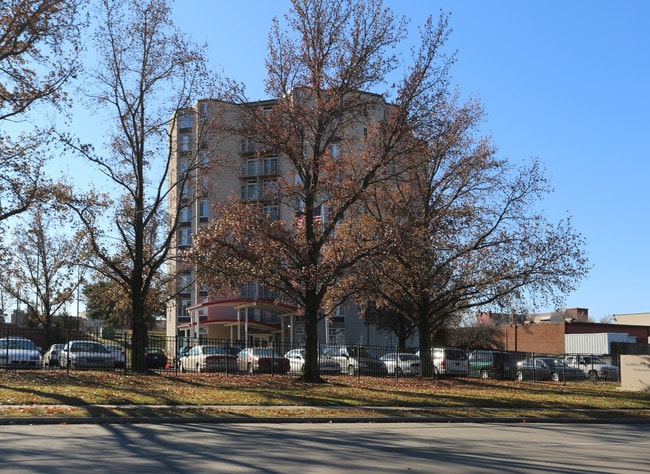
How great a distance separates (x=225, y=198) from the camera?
144ft

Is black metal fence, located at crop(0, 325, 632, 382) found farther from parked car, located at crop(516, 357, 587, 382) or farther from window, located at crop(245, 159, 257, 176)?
window, located at crop(245, 159, 257, 176)

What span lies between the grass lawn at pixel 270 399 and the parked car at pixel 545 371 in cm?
953

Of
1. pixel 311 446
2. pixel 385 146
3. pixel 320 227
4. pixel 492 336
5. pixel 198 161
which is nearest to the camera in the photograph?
pixel 311 446

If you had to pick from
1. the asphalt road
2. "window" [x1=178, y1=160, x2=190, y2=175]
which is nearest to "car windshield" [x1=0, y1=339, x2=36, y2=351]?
"window" [x1=178, y1=160, x2=190, y2=175]

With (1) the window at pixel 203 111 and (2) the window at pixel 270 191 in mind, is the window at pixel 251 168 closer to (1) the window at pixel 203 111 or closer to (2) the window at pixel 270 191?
(1) the window at pixel 203 111

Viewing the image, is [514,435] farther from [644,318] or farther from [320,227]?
[644,318]

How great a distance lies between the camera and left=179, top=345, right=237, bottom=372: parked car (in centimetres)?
3125

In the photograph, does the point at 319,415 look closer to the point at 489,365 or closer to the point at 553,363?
the point at 489,365

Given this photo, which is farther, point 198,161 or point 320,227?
point 198,161

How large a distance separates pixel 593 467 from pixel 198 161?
78.5ft

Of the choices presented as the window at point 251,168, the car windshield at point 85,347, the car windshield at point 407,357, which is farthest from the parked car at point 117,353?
the window at point 251,168

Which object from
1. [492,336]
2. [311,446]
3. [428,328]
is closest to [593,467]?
[311,446]

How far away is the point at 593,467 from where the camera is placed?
11.3 meters

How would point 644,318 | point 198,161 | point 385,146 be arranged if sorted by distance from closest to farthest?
1. point 385,146
2. point 198,161
3. point 644,318
